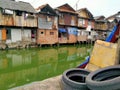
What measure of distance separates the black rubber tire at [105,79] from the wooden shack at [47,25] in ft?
64.8

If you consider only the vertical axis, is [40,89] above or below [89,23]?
below

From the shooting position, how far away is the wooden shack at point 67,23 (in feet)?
86.5

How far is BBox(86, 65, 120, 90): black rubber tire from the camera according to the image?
111 inches

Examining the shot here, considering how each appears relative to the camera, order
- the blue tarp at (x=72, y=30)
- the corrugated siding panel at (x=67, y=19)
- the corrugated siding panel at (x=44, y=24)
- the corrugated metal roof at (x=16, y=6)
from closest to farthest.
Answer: the corrugated metal roof at (x=16, y=6), the corrugated siding panel at (x=44, y=24), the corrugated siding panel at (x=67, y=19), the blue tarp at (x=72, y=30)

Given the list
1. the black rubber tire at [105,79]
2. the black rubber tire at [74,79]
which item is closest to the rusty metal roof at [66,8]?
the black rubber tire at [74,79]

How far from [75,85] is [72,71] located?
743 millimetres

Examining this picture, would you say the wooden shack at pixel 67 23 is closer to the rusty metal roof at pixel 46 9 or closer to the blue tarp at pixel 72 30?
the blue tarp at pixel 72 30

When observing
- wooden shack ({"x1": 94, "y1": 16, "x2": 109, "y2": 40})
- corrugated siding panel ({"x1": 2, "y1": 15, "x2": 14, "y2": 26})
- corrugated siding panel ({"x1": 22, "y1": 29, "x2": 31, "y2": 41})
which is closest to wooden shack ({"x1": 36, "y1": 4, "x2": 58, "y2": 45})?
corrugated siding panel ({"x1": 22, "y1": 29, "x2": 31, "y2": 41})

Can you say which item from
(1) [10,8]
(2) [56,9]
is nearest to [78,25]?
(2) [56,9]

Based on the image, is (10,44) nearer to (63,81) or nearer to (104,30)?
(63,81)

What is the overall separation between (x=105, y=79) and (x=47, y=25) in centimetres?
2128

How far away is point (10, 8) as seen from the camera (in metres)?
19.9

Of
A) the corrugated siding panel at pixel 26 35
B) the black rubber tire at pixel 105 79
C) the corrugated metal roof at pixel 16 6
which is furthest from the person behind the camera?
the corrugated siding panel at pixel 26 35

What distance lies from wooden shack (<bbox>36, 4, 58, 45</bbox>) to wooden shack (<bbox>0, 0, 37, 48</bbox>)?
0.83 m
